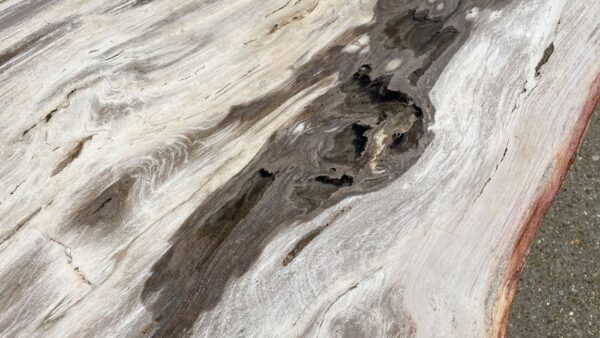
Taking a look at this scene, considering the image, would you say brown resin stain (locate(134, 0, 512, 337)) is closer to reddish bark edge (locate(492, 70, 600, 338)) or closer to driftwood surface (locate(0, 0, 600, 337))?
driftwood surface (locate(0, 0, 600, 337))

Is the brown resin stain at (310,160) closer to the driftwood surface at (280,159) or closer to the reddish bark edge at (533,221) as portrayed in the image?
the driftwood surface at (280,159)

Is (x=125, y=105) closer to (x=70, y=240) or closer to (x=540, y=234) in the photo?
(x=70, y=240)

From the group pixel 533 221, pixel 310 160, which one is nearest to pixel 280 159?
pixel 310 160

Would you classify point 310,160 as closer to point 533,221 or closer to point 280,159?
point 280,159

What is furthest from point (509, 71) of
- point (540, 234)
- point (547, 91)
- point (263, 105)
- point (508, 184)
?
point (263, 105)

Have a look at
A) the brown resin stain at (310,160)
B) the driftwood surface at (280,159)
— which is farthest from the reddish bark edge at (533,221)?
the brown resin stain at (310,160)

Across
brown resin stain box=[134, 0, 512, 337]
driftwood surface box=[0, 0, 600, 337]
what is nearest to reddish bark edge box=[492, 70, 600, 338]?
driftwood surface box=[0, 0, 600, 337]

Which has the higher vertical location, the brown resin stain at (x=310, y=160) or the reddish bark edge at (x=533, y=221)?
the brown resin stain at (x=310, y=160)

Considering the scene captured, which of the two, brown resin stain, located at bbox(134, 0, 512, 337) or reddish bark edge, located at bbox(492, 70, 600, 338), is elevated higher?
brown resin stain, located at bbox(134, 0, 512, 337)
